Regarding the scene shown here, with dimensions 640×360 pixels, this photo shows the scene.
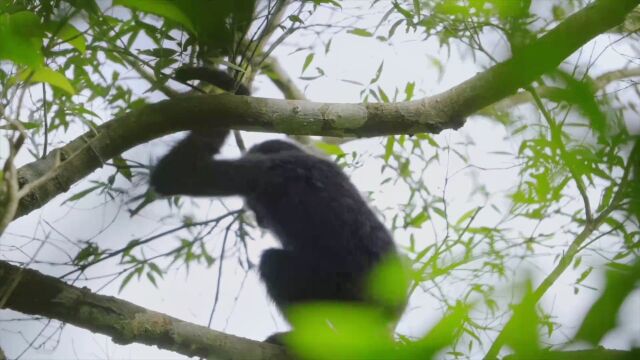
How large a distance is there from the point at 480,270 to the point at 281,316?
177 centimetres

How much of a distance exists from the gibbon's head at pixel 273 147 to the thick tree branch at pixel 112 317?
3.73 ft

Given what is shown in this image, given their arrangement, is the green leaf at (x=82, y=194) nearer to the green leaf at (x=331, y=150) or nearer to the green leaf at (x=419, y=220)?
the green leaf at (x=331, y=150)

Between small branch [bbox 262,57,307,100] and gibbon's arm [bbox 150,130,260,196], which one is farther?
small branch [bbox 262,57,307,100]

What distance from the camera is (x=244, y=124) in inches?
87.4

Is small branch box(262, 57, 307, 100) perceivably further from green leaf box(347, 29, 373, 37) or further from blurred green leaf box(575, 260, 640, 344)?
blurred green leaf box(575, 260, 640, 344)

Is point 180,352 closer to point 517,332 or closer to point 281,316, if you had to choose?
point 281,316

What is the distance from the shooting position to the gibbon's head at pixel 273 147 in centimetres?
307

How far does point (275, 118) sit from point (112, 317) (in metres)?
0.84

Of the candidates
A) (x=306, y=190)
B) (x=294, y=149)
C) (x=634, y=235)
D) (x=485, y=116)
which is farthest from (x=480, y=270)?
(x=485, y=116)

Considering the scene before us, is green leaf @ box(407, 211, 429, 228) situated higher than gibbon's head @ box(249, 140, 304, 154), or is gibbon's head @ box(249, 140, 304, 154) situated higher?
gibbon's head @ box(249, 140, 304, 154)

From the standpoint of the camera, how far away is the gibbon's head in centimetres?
307

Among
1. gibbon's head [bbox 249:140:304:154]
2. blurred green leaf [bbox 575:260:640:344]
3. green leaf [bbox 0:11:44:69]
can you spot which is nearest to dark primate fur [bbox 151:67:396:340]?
gibbon's head [bbox 249:140:304:154]

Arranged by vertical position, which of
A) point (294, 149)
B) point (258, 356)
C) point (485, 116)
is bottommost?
point (258, 356)

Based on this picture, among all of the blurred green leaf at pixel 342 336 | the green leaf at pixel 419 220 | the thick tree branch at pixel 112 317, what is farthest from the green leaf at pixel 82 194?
the blurred green leaf at pixel 342 336
